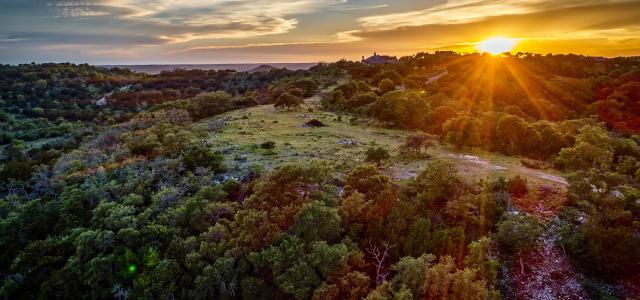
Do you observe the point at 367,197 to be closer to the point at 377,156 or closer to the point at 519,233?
the point at 377,156

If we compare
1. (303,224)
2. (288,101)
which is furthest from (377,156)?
(288,101)

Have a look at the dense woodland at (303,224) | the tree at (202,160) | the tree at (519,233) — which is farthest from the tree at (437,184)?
the tree at (202,160)

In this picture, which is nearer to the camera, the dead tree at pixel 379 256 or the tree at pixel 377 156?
the dead tree at pixel 379 256

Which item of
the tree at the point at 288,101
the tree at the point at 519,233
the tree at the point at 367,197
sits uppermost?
the tree at the point at 288,101

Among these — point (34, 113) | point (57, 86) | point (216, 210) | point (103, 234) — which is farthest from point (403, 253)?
point (57, 86)

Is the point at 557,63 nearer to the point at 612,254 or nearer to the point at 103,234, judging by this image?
the point at 612,254

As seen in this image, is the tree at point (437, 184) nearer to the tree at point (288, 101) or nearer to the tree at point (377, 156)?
the tree at point (377, 156)

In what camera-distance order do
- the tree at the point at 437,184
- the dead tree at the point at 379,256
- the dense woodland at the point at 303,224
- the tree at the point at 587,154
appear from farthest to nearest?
1. the tree at the point at 587,154
2. the tree at the point at 437,184
3. the dead tree at the point at 379,256
4. the dense woodland at the point at 303,224

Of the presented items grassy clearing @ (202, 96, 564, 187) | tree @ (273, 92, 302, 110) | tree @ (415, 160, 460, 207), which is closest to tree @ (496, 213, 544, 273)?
tree @ (415, 160, 460, 207)
